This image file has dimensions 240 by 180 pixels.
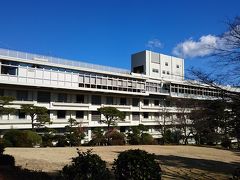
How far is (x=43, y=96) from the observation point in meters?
38.0

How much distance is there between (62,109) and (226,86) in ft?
103

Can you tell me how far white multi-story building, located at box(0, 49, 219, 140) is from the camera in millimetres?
34603

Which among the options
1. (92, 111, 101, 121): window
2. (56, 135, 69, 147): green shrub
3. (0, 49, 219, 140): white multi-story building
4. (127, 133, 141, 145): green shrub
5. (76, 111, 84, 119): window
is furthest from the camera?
(92, 111, 101, 121): window

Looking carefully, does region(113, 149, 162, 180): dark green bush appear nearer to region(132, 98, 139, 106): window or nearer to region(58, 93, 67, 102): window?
region(58, 93, 67, 102): window

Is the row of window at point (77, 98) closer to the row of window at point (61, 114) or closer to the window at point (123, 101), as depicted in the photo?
the window at point (123, 101)

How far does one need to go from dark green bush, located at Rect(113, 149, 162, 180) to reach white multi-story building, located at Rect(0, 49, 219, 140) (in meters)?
17.9

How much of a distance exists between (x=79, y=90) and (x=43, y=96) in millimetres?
4630

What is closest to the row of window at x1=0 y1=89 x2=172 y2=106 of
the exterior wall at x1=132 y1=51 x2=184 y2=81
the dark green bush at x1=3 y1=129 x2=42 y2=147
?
the exterior wall at x1=132 y1=51 x2=184 y2=81

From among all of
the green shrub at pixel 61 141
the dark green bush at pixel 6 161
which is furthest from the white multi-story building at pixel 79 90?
the dark green bush at pixel 6 161

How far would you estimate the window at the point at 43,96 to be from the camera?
3758cm

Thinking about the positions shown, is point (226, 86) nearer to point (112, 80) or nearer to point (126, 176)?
point (126, 176)

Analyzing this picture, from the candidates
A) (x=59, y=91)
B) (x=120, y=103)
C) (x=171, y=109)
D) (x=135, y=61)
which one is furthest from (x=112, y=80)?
(x=135, y=61)

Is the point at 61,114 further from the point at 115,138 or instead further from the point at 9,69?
the point at 9,69

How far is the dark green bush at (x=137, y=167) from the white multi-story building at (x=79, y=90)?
58.6 feet
